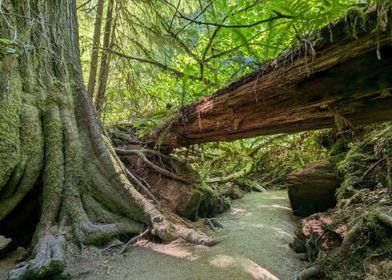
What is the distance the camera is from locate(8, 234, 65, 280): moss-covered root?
2.41m

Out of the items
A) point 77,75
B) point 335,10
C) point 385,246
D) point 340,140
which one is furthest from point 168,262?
point 340,140

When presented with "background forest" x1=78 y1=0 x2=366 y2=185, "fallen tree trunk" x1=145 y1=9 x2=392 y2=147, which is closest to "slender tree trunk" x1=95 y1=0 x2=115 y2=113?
"background forest" x1=78 y1=0 x2=366 y2=185

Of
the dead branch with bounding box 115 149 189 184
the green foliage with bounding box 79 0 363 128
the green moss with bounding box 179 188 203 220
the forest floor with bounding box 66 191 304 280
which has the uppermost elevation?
the green foliage with bounding box 79 0 363 128

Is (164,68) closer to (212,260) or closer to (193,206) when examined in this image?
(193,206)

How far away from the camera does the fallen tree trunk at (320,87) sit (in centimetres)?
165

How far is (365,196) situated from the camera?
2.93m

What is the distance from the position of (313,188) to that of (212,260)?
246 cm

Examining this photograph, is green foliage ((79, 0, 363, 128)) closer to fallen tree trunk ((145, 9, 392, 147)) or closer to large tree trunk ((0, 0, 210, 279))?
large tree trunk ((0, 0, 210, 279))

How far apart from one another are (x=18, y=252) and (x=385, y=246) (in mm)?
4118

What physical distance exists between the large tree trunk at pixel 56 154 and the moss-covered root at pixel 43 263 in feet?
0.06

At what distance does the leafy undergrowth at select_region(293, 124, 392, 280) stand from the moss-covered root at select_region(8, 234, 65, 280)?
2486mm

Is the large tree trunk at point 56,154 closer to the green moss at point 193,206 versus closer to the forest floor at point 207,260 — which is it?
the forest floor at point 207,260

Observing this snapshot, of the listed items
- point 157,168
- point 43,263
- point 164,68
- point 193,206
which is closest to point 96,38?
point 164,68

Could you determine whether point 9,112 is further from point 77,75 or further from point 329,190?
point 329,190
